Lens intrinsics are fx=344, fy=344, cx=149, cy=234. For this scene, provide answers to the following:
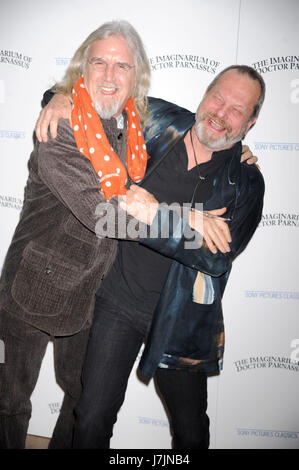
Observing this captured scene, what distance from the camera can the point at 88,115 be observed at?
1.42m

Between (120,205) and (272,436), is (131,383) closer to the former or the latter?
(272,436)

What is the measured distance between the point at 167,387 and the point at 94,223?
0.88 meters

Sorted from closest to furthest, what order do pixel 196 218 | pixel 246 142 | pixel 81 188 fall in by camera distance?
pixel 81 188, pixel 196 218, pixel 246 142

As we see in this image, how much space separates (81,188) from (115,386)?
0.91 m

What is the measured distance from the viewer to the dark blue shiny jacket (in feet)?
5.08

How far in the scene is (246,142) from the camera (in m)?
2.01

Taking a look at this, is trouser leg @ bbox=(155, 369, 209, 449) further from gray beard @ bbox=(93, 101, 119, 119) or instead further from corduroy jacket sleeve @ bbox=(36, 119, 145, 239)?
gray beard @ bbox=(93, 101, 119, 119)

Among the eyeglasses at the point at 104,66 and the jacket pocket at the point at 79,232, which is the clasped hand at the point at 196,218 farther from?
the eyeglasses at the point at 104,66

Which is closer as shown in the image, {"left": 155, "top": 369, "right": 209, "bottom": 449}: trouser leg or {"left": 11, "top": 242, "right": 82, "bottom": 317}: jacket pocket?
{"left": 11, "top": 242, "right": 82, "bottom": 317}: jacket pocket

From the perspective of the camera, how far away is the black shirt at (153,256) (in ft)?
5.18

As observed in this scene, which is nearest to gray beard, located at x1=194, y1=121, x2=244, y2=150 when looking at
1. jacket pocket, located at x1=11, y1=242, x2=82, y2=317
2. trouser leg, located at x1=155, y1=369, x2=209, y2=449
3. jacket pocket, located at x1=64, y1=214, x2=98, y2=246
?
jacket pocket, located at x1=64, y1=214, x2=98, y2=246

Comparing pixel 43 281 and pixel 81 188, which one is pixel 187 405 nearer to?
pixel 43 281

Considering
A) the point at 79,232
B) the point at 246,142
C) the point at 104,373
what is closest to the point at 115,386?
the point at 104,373
